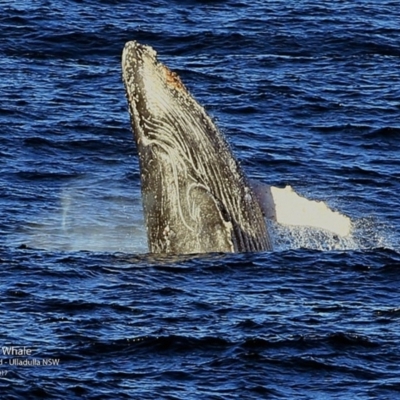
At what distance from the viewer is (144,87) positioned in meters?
20.5

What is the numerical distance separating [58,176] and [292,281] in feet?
35.3

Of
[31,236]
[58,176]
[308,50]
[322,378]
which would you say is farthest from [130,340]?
[308,50]

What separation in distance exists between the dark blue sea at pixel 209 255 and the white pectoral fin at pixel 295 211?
884 millimetres

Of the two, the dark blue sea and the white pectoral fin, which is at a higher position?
the white pectoral fin

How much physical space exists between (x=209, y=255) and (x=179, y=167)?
1622mm

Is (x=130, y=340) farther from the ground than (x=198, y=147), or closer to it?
closer to it

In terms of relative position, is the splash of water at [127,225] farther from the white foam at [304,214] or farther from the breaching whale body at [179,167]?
the breaching whale body at [179,167]

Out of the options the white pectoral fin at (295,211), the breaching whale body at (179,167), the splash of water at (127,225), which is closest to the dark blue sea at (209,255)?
the splash of water at (127,225)

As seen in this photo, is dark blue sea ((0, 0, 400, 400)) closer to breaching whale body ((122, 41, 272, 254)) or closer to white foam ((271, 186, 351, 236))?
breaching whale body ((122, 41, 272, 254))

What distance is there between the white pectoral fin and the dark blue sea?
0.88 m

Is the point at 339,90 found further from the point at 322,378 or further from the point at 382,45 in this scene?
the point at 322,378

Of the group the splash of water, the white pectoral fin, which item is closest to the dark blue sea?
the splash of water

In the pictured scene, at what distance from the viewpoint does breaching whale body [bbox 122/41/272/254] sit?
20.6 m

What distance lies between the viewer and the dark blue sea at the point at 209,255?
18.7 meters
